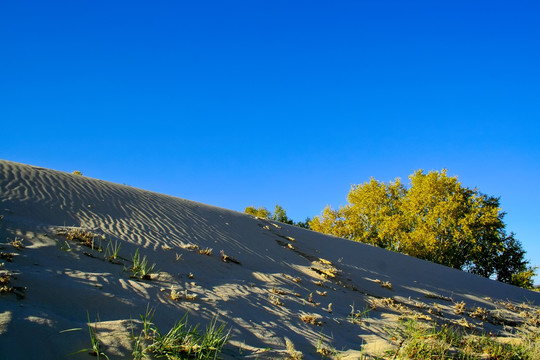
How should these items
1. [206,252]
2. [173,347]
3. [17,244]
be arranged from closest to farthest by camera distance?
[173,347], [17,244], [206,252]

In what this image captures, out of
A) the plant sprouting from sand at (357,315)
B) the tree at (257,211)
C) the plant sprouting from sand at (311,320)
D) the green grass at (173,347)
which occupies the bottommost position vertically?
the green grass at (173,347)

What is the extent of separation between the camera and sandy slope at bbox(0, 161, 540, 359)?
406 cm

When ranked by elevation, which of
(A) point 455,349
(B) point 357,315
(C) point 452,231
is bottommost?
(B) point 357,315

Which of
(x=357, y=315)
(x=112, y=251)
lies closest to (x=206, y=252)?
(x=112, y=251)

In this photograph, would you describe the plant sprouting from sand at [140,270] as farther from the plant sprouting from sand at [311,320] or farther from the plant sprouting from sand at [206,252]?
the plant sprouting from sand at [311,320]

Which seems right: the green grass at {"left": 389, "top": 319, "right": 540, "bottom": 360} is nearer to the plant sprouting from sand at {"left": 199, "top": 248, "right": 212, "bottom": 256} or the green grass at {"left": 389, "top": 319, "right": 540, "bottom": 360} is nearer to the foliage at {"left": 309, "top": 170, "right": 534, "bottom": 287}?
the plant sprouting from sand at {"left": 199, "top": 248, "right": 212, "bottom": 256}

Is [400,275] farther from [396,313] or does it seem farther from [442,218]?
[442,218]

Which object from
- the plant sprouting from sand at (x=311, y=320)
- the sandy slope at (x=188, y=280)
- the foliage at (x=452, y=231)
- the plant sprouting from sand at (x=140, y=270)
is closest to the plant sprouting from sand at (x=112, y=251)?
the sandy slope at (x=188, y=280)

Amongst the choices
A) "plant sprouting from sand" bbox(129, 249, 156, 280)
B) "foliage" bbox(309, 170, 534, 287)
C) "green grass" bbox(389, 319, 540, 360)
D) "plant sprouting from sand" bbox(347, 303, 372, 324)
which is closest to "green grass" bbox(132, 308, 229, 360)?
"green grass" bbox(389, 319, 540, 360)

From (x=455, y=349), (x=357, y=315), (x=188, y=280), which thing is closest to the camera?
(x=455, y=349)

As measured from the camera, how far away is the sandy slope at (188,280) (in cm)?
406

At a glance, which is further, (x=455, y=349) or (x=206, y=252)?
(x=206, y=252)

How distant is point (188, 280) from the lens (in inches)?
257

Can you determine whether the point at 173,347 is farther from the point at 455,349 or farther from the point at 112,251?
the point at 112,251
